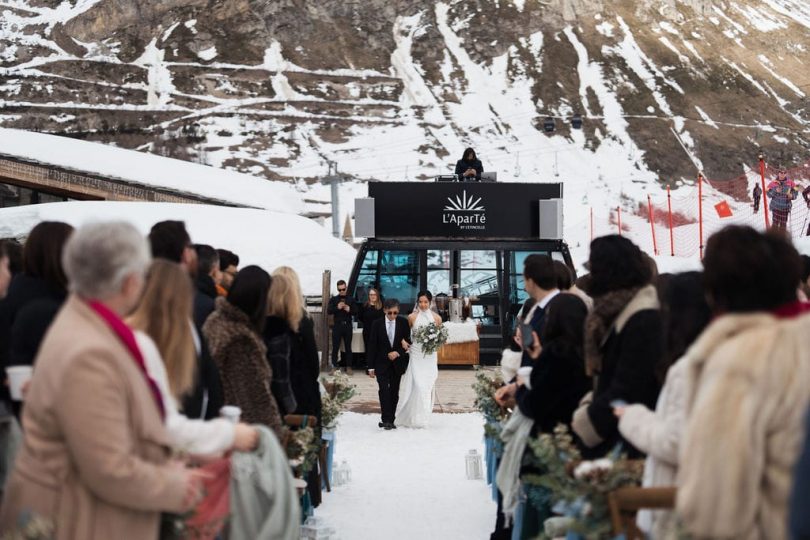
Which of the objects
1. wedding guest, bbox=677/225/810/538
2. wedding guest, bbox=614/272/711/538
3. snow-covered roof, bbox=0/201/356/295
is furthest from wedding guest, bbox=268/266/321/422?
snow-covered roof, bbox=0/201/356/295

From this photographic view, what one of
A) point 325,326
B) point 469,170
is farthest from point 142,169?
point 469,170

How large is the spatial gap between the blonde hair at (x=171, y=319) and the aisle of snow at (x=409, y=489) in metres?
4.20

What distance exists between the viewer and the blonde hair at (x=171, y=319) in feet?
12.3

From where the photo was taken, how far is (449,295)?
802 inches

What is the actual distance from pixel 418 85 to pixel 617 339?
3490 inches

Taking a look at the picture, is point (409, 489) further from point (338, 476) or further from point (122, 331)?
point (122, 331)

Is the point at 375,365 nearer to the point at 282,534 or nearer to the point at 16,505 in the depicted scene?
the point at 282,534

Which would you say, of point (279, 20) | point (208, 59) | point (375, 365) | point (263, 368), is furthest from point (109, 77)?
point (263, 368)

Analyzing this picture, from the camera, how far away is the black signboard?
19656 mm

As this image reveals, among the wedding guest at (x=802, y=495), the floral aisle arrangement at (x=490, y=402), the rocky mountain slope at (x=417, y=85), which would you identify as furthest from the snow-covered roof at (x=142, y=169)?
the rocky mountain slope at (x=417, y=85)

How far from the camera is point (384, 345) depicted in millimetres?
13344

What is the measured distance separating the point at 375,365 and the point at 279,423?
7886 millimetres

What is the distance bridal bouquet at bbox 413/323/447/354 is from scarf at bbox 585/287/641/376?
28.6 feet

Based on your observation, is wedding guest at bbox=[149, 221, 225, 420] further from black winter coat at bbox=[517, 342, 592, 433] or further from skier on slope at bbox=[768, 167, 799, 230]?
skier on slope at bbox=[768, 167, 799, 230]
